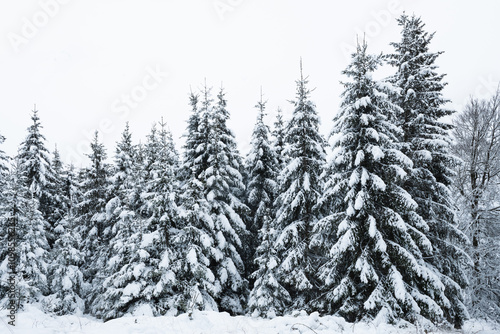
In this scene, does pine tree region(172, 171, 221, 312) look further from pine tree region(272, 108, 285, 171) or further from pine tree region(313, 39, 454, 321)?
pine tree region(272, 108, 285, 171)

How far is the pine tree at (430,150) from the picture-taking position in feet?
44.3

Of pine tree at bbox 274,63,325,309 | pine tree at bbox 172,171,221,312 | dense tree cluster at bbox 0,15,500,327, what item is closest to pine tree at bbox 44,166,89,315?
dense tree cluster at bbox 0,15,500,327

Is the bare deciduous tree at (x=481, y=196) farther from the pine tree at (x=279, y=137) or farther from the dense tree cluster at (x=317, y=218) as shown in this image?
the pine tree at (x=279, y=137)

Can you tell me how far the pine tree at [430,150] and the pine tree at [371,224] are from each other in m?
1.38

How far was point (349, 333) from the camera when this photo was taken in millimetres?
6609

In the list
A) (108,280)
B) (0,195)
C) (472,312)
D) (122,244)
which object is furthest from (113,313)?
(472,312)

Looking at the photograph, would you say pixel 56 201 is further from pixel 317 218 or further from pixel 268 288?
pixel 317 218

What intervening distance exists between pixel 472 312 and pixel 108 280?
19767mm

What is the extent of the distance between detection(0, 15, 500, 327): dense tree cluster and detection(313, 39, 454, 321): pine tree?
65mm

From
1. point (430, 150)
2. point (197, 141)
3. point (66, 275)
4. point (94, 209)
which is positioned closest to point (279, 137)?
point (197, 141)

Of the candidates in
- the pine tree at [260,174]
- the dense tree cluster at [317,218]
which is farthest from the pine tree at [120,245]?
the pine tree at [260,174]

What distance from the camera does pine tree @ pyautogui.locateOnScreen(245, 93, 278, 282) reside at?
20406 mm

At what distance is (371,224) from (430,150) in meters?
5.60

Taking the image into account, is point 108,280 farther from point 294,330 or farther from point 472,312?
point 472,312
